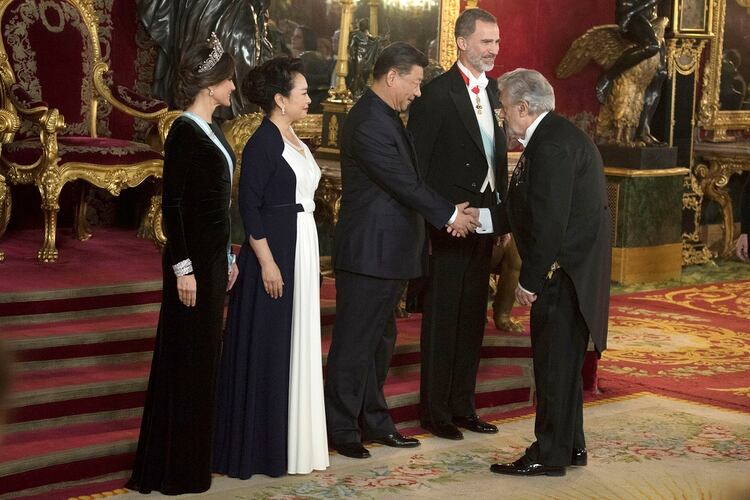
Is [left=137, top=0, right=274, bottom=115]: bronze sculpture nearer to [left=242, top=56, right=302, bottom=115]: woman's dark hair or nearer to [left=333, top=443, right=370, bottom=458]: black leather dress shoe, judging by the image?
[left=242, top=56, right=302, bottom=115]: woman's dark hair

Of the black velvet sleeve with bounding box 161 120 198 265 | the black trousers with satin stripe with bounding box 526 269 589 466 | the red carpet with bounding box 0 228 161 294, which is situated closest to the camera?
the black velvet sleeve with bounding box 161 120 198 265

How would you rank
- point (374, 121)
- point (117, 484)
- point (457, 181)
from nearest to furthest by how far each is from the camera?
point (117, 484), point (374, 121), point (457, 181)

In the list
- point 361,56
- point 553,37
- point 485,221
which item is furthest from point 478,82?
point 553,37

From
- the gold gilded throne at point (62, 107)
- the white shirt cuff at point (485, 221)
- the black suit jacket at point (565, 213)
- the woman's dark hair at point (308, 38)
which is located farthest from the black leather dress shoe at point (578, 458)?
the woman's dark hair at point (308, 38)

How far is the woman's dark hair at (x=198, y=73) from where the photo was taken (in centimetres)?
379

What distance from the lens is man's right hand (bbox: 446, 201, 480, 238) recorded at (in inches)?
175

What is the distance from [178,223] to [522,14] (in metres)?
6.07

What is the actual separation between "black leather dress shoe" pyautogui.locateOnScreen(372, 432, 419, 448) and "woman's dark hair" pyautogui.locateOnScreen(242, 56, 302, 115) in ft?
4.51

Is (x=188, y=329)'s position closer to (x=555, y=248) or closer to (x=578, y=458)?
(x=555, y=248)

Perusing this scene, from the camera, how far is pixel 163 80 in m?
6.94

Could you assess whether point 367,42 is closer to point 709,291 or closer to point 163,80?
point 163,80

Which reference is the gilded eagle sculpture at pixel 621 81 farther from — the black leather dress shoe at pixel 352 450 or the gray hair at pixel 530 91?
the black leather dress shoe at pixel 352 450

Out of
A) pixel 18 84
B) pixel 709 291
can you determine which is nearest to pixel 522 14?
pixel 709 291

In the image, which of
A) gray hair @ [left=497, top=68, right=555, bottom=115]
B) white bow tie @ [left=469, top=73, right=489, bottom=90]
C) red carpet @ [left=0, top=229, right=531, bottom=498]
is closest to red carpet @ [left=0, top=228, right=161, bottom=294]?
red carpet @ [left=0, top=229, right=531, bottom=498]
